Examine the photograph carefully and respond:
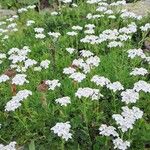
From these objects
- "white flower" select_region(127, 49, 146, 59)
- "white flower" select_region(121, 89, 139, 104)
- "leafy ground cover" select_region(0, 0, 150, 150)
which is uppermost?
"white flower" select_region(121, 89, 139, 104)

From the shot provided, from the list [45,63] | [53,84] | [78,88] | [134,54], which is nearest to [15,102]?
[53,84]

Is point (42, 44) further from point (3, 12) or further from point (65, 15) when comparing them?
point (3, 12)

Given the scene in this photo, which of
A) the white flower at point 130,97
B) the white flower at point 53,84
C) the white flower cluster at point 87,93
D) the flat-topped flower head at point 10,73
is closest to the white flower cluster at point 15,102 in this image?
the white flower at point 53,84

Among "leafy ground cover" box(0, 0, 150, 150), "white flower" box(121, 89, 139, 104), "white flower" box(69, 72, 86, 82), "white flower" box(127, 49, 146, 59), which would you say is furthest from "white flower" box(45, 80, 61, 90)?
"white flower" box(127, 49, 146, 59)

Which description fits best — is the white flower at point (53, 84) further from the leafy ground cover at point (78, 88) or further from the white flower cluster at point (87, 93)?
the white flower cluster at point (87, 93)

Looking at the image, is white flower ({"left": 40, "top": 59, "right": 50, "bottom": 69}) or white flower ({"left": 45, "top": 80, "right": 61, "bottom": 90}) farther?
white flower ({"left": 40, "top": 59, "right": 50, "bottom": 69})

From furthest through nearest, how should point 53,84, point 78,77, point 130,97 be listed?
point 53,84
point 78,77
point 130,97

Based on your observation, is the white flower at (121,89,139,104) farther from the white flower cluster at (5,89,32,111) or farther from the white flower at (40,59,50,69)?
the white flower at (40,59,50,69)

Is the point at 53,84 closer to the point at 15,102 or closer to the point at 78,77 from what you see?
the point at 78,77

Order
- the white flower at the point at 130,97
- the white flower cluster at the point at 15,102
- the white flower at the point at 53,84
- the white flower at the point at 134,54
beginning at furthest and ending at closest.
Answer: the white flower at the point at 134,54 → the white flower at the point at 53,84 → the white flower cluster at the point at 15,102 → the white flower at the point at 130,97

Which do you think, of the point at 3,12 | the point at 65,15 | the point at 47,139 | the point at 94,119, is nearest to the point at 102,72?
the point at 94,119
